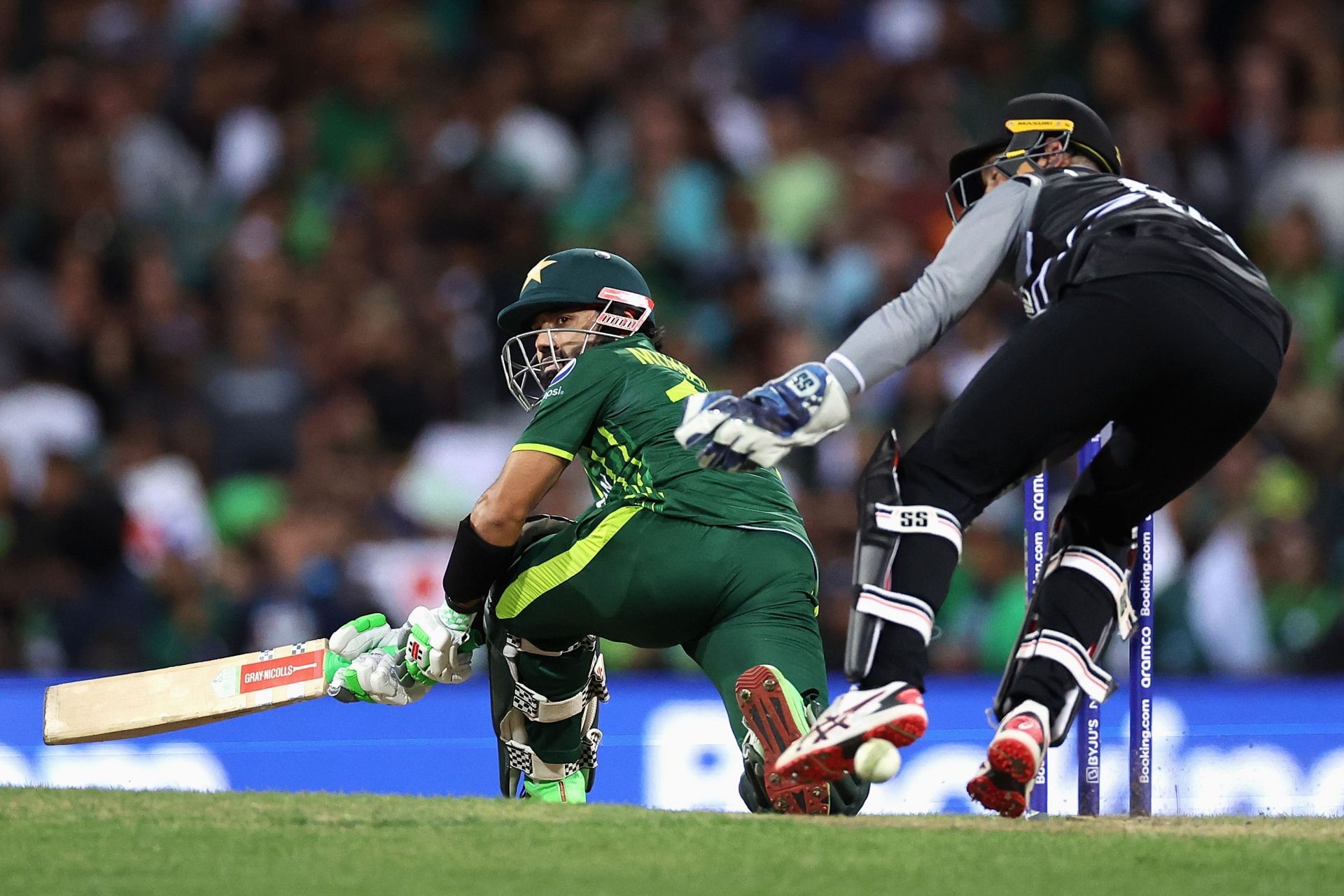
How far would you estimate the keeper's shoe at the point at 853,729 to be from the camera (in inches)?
140

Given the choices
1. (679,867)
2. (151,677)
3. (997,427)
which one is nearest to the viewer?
(679,867)

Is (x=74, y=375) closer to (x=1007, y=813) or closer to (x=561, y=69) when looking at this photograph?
(x=561, y=69)

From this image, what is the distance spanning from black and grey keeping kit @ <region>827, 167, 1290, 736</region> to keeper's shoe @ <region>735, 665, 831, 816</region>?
2.32ft

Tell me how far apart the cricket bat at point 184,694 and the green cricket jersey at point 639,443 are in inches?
37.7

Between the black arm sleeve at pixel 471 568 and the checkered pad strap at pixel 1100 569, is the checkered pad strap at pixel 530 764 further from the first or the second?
the checkered pad strap at pixel 1100 569

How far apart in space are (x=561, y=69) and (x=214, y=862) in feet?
25.2

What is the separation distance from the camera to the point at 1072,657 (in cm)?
384

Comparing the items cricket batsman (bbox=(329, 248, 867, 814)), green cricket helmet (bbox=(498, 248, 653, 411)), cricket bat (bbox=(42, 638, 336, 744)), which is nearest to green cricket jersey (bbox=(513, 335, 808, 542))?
cricket batsman (bbox=(329, 248, 867, 814))

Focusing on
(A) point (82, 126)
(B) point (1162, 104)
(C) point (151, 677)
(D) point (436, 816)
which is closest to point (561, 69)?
(A) point (82, 126)

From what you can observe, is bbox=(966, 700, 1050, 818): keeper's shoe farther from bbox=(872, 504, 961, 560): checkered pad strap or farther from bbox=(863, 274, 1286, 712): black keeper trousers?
bbox=(872, 504, 961, 560): checkered pad strap

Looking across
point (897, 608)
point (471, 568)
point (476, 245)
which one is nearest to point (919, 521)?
point (897, 608)

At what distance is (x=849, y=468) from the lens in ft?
28.1

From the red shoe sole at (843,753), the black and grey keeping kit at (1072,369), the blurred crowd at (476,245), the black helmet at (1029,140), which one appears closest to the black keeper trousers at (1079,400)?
the black and grey keeping kit at (1072,369)

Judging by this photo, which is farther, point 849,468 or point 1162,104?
point 1162,104
